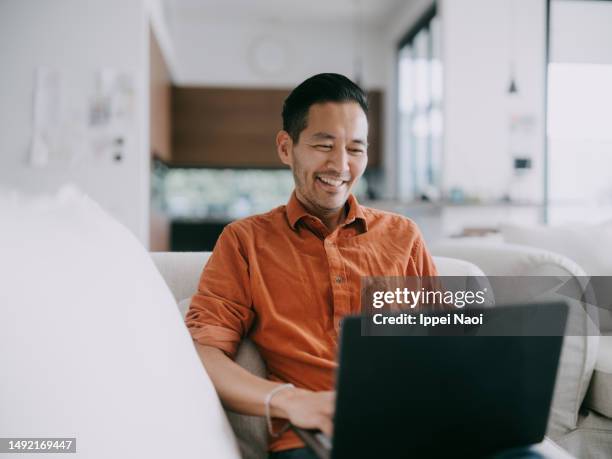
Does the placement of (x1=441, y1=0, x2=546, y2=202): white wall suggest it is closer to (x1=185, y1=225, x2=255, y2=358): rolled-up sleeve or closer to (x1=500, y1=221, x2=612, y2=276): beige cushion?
(x1=500, y1=221, x2=612, y2=276): beige cushion

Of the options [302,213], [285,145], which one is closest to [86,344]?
[302,213]

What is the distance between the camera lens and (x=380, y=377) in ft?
2.11

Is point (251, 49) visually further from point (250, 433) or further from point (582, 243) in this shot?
point (250, 433)

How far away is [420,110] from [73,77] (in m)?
3.72

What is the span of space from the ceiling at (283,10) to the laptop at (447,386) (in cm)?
599

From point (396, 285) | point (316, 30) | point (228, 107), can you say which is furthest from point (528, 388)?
point (316, 30)

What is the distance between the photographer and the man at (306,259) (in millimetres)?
1075

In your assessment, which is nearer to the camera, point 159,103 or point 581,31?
point 159,103

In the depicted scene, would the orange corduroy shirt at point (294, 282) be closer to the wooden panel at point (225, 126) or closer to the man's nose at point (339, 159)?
the man's nose at point (339, 159)

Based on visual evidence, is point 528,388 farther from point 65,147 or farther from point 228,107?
point 228,107

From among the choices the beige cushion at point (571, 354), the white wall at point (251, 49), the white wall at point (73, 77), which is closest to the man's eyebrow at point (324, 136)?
the beige cushion at point (571, 354)

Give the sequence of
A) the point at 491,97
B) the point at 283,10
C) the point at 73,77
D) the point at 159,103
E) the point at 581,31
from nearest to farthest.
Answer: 1. the point at 73,77
2. the point at 159,103
3. the point at 491,97
4. the point at 581,31
5. the point at 283,10

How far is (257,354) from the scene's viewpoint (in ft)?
3.87

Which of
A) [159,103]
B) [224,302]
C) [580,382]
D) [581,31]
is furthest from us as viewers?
[581,31]
